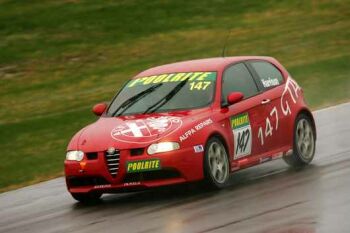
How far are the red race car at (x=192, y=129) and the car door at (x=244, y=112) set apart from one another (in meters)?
0.01

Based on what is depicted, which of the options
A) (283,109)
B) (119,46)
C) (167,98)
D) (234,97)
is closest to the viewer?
(234,97)

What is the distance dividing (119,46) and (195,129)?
18.4 m

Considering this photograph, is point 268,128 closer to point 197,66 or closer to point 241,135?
point 241,135

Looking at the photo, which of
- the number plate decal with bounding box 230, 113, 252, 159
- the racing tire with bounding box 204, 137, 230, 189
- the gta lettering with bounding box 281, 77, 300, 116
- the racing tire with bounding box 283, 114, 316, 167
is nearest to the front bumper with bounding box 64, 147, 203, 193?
the racing tire with bounding box 204, 137, 230, 189

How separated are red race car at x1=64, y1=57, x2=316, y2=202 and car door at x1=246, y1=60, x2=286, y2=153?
0.01m

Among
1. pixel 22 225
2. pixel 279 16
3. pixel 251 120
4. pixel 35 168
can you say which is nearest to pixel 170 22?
pixel 279 16

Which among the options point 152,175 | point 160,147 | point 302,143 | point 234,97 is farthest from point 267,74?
point 152,175

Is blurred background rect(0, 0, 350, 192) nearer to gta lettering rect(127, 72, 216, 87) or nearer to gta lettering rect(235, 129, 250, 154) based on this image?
gta lettering rect(127, 72, 216, 87)

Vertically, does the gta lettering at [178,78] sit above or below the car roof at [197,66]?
below

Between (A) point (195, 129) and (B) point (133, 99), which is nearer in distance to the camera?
(A) point (195, 129)

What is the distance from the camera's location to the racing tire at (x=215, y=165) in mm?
12211

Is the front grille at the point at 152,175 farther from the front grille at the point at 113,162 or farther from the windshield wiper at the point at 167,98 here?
the windshield wiper at the point at 167,98

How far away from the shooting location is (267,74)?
14375 mm

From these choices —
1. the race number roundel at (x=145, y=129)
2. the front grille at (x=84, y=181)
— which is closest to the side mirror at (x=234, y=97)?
the race number roundel at (x=145, y=129)
